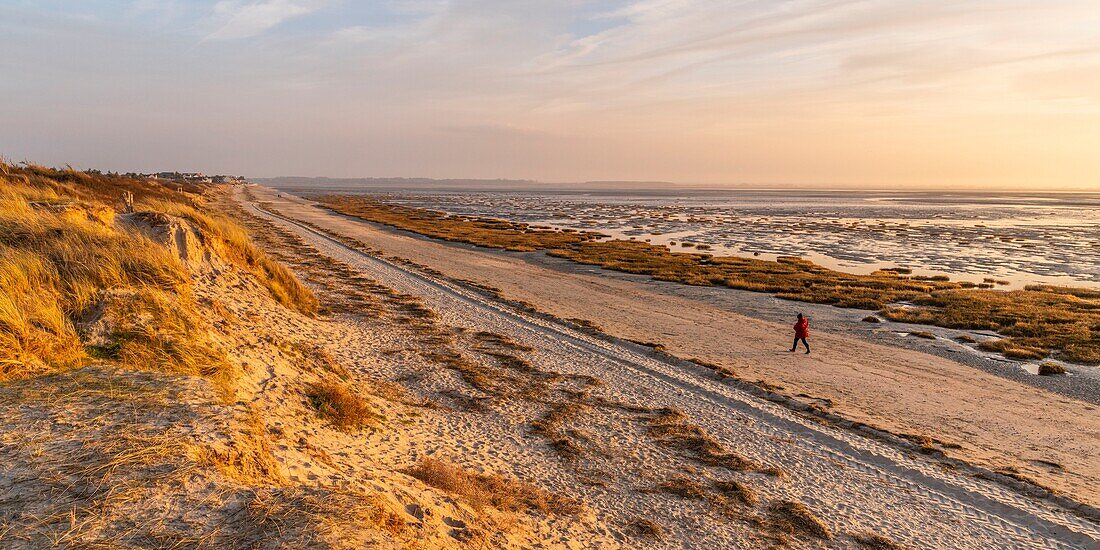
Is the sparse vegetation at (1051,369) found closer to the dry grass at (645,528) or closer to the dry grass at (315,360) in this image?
the dry grass at (645,528)

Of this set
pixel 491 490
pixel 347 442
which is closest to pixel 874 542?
pixel 491 490

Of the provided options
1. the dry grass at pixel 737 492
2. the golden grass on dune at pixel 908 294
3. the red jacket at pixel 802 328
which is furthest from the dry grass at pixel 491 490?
the golden grass on dune at pixel 908 294

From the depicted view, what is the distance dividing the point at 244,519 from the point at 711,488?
23.2ft

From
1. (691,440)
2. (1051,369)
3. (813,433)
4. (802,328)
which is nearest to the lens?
(691,440)

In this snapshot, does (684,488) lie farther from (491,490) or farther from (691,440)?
(491,490)

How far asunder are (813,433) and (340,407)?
10.0 metres

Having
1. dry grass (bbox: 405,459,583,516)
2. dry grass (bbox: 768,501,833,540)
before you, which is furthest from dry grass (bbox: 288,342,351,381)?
dry grass (bbox: 768,501,833,540)

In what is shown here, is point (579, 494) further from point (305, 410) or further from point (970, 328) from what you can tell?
point (970, 328)

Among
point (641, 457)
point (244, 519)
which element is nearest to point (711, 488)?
point (641, 457)

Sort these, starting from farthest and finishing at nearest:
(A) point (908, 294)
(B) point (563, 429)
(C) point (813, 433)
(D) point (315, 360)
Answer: (A) point (908, 294) → (D) point (315, 360) → (C) point (813, 433) → (B) point (563, 429)

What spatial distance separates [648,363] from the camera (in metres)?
16.3

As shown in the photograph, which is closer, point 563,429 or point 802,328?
point 563,429

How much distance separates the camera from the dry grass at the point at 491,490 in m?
7.54

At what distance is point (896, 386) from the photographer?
605 inches
